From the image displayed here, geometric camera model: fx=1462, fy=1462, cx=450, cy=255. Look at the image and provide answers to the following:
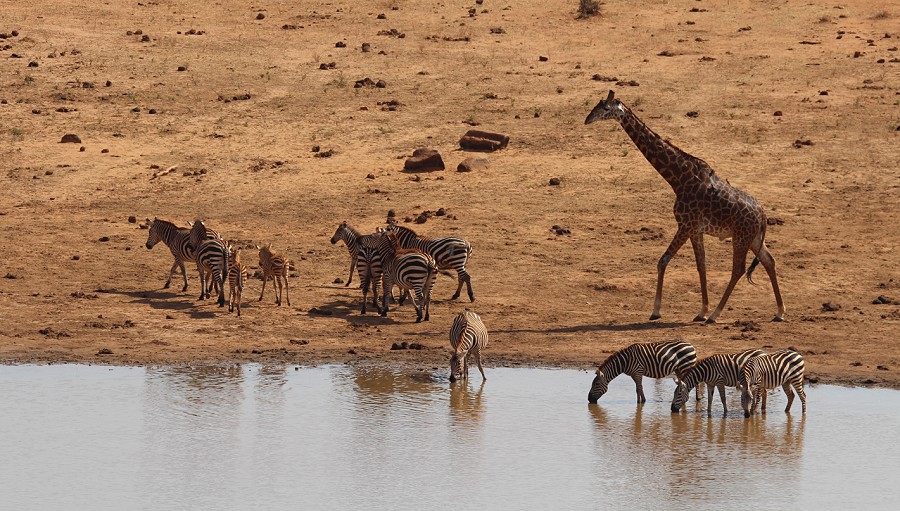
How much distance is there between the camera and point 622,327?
19.7 metres

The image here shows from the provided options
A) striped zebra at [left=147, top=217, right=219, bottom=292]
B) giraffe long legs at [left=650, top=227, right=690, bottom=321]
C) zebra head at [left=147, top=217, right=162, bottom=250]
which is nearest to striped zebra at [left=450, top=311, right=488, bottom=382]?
giraffe long legs at [left=650, top=227, right=690, bottom=321]

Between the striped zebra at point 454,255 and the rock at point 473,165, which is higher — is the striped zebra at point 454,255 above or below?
below

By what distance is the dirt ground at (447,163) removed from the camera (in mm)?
19641

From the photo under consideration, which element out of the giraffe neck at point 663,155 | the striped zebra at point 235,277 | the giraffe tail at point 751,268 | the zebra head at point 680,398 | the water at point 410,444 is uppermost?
the giraffe neck at point 663,155

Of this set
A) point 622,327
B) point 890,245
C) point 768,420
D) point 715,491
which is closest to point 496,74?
point 890,245

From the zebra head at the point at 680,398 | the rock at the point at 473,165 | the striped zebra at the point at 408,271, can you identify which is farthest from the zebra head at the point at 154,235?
the zebra head at the point at 680,398

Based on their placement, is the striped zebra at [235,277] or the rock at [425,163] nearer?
the striped zebra at [235,277]

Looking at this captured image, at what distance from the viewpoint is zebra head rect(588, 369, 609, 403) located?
1588 centimetres

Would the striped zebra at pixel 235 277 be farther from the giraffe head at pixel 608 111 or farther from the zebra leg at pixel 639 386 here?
the zebra leg at pixel 639 386

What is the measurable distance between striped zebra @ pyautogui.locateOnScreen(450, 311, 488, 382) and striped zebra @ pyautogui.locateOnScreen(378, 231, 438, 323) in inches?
107

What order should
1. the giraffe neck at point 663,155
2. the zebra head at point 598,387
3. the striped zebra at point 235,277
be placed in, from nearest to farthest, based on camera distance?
1. the zebra head at point 598,387
2. the striped zebra at point 235,277
3. the giraffe neck at point 663,155

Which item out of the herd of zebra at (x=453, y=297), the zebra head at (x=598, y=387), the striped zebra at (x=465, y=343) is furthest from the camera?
the striped zebra at (x=465, y=343)

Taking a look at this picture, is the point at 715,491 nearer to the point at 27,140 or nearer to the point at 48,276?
the point at 48,276

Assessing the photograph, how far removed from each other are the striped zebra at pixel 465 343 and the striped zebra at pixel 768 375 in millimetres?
3175
